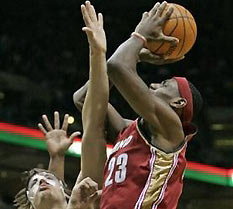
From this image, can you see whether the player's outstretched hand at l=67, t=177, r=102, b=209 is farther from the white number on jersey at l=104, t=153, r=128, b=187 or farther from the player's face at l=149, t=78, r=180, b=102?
the player's face at l=149, t=78, r=180, b=102

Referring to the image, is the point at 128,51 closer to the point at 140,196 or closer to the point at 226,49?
the point at 140,196

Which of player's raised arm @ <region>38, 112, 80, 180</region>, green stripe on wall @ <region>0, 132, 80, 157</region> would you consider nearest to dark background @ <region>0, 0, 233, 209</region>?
green stripe on wall @ <region>0, 132, 80, 157</region>

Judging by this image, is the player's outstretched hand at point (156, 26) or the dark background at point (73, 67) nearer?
the player's outstretched hand at point (156, 26)

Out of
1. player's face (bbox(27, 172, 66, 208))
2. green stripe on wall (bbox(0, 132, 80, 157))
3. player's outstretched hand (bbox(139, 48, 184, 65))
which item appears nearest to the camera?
player's outstretched hand (bbox(139, 48, 184, 65))

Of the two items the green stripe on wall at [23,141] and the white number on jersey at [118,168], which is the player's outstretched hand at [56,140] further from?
the green stripe on wall at [23,141]

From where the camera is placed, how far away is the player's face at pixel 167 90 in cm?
317

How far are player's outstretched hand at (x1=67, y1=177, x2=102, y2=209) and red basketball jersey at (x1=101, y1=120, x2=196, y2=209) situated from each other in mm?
68

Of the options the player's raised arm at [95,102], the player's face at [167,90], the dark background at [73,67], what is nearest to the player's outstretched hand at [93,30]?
the player's raised arm at [95,102]

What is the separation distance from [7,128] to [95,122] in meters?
5.57

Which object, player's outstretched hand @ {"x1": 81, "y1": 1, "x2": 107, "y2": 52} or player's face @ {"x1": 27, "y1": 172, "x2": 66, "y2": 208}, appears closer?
player's outstretched hand @ {"x1": 81, "y1": 1, "x2": 107, "y2": 52}

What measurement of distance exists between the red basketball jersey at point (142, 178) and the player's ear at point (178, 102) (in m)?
0.17

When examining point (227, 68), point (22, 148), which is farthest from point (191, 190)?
point (227, 68)

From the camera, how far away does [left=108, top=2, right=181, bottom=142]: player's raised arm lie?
3037 mm

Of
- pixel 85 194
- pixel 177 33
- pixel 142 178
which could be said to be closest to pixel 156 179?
pixel 142 178
